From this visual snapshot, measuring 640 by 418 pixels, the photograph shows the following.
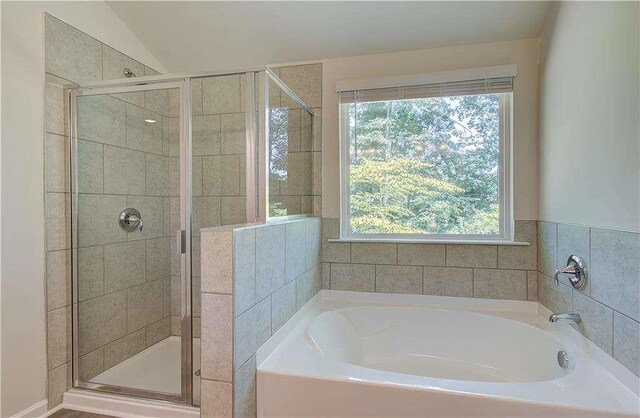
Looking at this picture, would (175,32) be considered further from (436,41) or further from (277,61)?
(436,41)

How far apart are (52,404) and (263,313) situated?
4.40 ft

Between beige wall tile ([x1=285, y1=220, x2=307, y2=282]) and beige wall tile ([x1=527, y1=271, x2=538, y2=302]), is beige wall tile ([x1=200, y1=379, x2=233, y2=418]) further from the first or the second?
beige wall tile ([x1=527, y1=271, x2=538, y2=302])

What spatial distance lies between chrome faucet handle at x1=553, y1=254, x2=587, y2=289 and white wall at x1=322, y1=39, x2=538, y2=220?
568 millimetres

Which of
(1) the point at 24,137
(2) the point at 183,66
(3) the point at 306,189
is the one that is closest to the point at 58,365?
(1) the point at 24,137

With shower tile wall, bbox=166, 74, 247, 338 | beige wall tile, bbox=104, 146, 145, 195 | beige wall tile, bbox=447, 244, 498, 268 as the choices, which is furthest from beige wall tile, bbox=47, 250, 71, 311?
beige wall tile, bbox=447, 244, 498, 268

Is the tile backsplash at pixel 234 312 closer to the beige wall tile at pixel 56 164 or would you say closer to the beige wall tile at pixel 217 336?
the beige wall tile at pixel 217 336

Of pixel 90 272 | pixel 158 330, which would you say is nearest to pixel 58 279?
pixel 90 272

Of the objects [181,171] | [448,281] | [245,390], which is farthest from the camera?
[448,281]

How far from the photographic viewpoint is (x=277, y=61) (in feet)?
8.25

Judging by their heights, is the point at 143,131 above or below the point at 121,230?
above

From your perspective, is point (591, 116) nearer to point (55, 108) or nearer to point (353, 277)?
point (353, 277)

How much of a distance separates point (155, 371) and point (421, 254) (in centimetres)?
188

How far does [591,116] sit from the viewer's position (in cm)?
152

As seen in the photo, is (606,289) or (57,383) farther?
(57,383)
